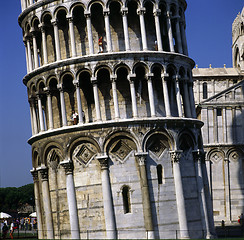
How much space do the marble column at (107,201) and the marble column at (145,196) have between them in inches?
77.2

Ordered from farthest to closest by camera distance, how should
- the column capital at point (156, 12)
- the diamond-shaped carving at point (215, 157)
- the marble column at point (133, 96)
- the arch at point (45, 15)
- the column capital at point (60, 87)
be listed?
the diamond-shaped carving at point (215, 157) → the arch at point (45, 15) → the column capital at point (156, 12) → the column capital at point (60, 87) → the marble column at point (133, 96)

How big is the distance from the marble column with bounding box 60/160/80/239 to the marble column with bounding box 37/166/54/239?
2214 mm

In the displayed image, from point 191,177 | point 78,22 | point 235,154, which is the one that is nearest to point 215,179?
point 235,154

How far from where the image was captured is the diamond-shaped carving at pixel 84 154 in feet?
121

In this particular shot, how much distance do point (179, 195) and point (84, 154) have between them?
21.3ft

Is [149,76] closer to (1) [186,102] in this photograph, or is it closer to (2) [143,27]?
(2) [143,27]

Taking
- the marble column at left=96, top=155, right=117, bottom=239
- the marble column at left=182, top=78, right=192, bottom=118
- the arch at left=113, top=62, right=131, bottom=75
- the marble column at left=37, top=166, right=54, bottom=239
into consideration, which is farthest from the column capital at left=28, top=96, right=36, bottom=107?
the marble column at left=182, top=78, right=192, bottom=118

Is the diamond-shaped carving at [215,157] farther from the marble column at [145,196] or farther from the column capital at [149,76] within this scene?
the marble column at [145,196]

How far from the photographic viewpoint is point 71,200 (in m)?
36.6

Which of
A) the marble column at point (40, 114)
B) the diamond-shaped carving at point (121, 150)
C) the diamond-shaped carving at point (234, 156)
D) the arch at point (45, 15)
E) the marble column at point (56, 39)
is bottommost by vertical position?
the diamond-shaped carving at point (234, 156)

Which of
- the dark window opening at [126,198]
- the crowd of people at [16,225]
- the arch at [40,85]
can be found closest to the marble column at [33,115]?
the arch at [40,85]

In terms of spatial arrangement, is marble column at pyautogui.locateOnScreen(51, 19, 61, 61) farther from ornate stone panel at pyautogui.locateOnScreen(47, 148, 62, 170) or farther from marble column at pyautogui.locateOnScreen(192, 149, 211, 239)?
marble column at pyautogui.locateOnScreen(192, 149, 211, 239)

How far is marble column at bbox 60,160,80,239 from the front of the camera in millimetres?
36375

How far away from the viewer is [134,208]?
3584cm
